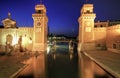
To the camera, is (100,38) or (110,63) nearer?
(110,63)

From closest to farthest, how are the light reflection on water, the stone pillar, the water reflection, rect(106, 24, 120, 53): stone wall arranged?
the water reflection
the stone pillar
the light reflection on water
rect(106, 24, 120, 53): stone wall

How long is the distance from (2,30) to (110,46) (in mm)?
20750

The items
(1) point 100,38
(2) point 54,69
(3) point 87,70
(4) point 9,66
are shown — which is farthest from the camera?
(1) point 100,38

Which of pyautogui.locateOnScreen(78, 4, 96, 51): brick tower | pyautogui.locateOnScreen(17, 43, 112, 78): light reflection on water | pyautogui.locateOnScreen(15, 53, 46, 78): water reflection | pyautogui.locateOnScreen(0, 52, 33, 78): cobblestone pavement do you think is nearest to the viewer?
pyautogui.locateOnScreen(0, 52, 33, 78): cobblestone pavement

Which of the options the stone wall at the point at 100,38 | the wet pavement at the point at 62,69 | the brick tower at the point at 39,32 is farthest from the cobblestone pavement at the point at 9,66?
the stone wall at the point at 100,38

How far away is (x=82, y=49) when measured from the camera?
3869cm

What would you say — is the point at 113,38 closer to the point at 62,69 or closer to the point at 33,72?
the point at 62,69

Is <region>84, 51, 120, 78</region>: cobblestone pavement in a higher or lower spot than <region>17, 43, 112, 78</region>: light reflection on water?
higher

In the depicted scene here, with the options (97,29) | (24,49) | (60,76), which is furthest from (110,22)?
(60,76)

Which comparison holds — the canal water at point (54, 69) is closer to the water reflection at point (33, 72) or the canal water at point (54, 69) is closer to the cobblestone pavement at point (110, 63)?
the water reflection at point (33, 72)

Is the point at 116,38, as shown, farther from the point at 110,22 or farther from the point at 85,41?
the point at 110,22

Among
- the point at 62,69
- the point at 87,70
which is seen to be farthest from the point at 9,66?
the point at 87,70

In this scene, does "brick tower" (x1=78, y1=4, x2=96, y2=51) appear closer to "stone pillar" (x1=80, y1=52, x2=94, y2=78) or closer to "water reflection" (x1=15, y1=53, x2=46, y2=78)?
"stone pillar" (x1=80, y1=52, x2=94, y2=78)

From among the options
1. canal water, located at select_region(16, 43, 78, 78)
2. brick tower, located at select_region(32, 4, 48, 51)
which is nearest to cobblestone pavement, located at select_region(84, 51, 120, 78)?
canal water, located at select_region(16, 43, 78, 78)
